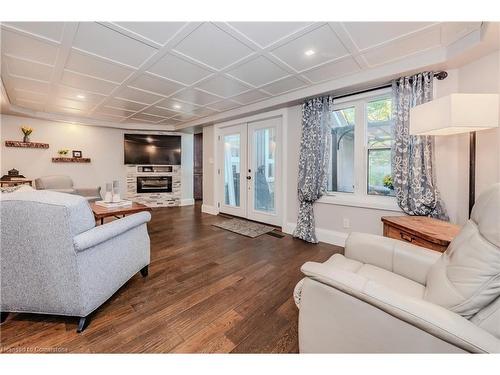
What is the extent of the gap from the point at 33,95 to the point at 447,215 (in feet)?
19.3

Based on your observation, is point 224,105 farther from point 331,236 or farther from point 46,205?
point 46,205

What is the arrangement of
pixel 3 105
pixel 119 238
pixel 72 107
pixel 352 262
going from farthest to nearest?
1. pixel 72 107
2. pixel 3 105
3. pixel 119 238
4. pixel 352 262

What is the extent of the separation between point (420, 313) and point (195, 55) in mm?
2605

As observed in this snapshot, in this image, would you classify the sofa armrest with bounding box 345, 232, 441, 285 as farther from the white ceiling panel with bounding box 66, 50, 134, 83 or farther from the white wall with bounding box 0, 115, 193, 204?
the white wall with bounding box 0, 115, 193, 204

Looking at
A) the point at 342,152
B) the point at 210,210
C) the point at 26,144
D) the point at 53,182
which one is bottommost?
the point at 210,210

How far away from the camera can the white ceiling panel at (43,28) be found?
1.77 metres

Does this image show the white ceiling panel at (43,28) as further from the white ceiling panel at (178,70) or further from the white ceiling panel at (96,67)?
the white ceiling panel at (178,70)

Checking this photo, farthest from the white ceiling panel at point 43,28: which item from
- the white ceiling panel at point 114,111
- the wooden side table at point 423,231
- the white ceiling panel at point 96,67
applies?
the wooden side table at point 423,231

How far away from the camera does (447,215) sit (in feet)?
7.65

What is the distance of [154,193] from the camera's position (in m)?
6.15

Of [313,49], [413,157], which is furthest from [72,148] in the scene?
[413,157]

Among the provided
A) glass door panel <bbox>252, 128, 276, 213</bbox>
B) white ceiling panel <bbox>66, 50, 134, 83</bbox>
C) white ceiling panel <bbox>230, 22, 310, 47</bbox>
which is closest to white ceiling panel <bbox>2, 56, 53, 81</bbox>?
white ceiling panel <bbox>66, 50, 134, 83</bbox>
